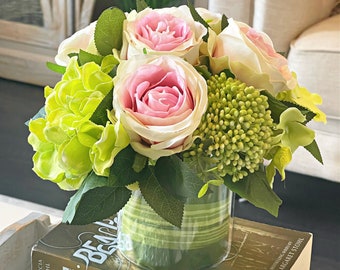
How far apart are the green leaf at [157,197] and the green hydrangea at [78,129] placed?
0.15 ft

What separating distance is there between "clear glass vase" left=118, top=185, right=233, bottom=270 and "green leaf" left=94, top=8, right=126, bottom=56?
174 millimetres

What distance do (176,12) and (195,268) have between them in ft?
1.02

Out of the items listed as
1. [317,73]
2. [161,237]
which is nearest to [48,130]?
[161,237]

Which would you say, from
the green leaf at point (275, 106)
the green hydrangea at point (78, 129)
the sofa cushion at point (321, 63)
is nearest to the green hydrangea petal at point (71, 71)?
the green hydrangea at point (78, 129)

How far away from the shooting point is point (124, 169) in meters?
0.79

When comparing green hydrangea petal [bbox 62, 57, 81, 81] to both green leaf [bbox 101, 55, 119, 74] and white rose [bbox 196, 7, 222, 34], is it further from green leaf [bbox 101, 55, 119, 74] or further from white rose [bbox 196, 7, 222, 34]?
white rose [bbox 196, 7, 222, 34]

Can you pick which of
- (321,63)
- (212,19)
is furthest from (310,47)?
(212,19)

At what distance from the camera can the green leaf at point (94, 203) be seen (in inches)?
31.9

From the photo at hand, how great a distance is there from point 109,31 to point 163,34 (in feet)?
0.24

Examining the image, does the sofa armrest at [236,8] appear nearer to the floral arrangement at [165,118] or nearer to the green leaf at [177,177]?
the floral arrangement at [165,118]

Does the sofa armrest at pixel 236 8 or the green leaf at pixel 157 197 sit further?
the sofa armrest at pixel 236 8

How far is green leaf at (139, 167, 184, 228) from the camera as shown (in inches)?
31.4

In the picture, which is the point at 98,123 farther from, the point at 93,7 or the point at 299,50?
the point at 93,7

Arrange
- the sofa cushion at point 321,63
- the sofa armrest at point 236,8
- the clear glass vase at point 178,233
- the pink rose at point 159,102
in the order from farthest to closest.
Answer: the sofa armrest at point 236,8
the sofa cushion at point 321,63
the clear glass vase at point 178,233
the pink rose at point 159,102
